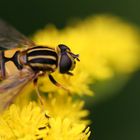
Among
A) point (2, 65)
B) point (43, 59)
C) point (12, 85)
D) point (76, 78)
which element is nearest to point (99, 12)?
point (76, 78)

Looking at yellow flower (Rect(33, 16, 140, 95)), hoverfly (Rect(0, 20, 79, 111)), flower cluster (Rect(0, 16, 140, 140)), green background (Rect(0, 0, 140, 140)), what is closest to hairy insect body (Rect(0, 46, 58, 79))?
hoverfly (Rect(0, 20, 79, 111))

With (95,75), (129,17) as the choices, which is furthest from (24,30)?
(95,75)

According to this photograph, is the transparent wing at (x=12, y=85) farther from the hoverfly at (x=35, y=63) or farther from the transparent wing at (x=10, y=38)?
the transparent wing at (x=10, y=38)

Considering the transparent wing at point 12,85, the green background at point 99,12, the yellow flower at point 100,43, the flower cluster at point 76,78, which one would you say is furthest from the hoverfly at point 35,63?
the green background at point 99,12

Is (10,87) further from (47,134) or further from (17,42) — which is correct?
(17,42)

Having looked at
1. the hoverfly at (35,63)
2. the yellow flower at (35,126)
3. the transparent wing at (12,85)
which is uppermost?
the hoverfly at (35,63)

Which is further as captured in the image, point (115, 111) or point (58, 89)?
point (115, 111)

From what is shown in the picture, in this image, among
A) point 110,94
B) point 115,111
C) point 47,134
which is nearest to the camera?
point 47,134

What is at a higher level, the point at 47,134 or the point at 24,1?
the point at 24,1
